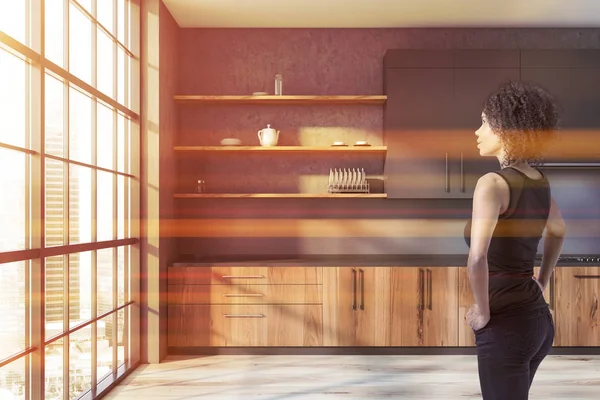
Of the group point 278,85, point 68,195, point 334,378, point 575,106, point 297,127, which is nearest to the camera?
point 68,195

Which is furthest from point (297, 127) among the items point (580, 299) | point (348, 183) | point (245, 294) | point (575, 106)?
point (580, 299)

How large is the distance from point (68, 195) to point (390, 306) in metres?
2.48

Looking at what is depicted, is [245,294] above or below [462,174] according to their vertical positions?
below

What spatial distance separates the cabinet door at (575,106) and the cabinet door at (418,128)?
727 millimetres

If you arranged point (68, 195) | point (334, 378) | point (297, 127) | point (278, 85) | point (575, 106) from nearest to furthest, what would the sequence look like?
point (68, 195) → point (334, 378) → point (575, 106) → point (278, 85) → point (297, 127)

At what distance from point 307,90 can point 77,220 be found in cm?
250

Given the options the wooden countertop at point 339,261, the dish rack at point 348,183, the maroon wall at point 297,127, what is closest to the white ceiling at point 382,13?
the maroon wall at point 297,127

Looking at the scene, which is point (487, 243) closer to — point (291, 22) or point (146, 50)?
point (146, 50)

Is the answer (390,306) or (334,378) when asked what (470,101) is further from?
(334,378)

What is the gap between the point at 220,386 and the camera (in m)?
3.42

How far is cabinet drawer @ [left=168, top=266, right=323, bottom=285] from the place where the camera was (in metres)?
4.16

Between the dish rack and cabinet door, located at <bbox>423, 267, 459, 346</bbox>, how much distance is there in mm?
859

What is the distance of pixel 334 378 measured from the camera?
141 inches

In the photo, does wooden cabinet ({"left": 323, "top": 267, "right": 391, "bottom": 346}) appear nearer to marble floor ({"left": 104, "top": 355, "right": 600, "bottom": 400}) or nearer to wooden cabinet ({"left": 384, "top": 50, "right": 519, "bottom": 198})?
→ marble floor ({"left": 104, "top": 355, "right": 600, "bottom": 400})
